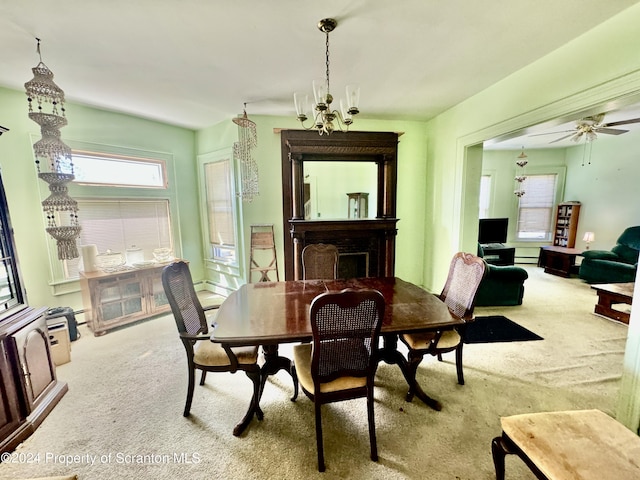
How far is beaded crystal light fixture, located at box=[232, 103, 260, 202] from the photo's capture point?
11.0 feet

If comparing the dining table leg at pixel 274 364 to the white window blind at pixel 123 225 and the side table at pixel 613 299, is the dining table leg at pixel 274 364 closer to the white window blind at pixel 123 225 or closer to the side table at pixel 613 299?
the white window blind at pixel 123 225

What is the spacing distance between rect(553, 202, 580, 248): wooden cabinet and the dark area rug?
3947 mm

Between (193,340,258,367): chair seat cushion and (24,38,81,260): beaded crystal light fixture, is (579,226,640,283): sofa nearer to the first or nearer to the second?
(193,340,258,367): chair seat cushion

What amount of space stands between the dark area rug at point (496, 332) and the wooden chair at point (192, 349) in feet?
7.53

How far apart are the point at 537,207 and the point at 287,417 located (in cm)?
723

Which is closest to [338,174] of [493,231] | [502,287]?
[502,287]

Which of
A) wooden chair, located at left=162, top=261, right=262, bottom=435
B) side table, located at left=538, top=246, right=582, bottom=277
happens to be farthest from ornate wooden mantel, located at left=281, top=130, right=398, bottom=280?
side table, located at left=538, top=246, right=582, bottom=277

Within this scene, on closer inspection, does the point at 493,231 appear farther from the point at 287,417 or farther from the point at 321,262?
the point at 287,417

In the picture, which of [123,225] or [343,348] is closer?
[343,348]

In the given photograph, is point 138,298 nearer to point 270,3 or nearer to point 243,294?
point 243,294

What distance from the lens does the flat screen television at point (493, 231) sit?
5.34 meters

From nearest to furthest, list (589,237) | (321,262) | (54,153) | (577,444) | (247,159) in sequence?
(577,444)
(54,153)
(321,262)
(247,159)
(589,237)

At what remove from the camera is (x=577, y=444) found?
42.5 inches

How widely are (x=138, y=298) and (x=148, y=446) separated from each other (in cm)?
222
